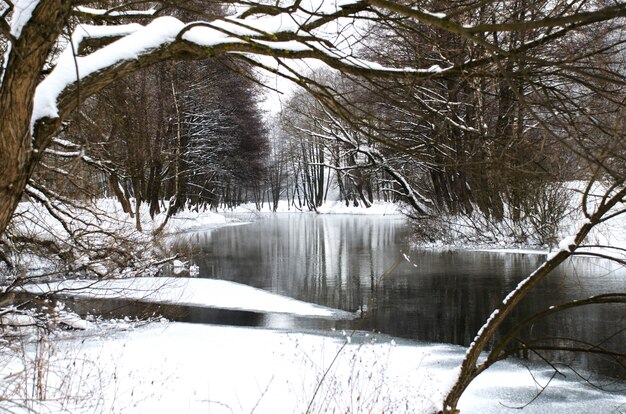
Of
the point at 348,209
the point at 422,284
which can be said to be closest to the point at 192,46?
the point at 422,284

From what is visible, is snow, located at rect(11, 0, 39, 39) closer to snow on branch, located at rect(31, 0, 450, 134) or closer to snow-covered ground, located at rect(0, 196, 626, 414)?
snow on branch, located at rect(31, 0, 450, 134)

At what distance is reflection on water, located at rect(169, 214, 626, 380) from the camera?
9.28 m

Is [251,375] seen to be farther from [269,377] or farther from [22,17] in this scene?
[22,17]

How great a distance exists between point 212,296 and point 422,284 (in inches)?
197

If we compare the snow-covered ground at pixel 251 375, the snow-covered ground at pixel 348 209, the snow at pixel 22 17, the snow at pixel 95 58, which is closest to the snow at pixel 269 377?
the snow-covered ground at pixel 251 375

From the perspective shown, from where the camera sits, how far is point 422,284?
13.3m

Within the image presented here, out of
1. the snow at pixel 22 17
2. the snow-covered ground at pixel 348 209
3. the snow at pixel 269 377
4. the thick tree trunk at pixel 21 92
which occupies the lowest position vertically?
the snow at pixel 269 377

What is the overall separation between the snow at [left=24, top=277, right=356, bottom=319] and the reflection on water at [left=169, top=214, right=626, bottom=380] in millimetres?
517

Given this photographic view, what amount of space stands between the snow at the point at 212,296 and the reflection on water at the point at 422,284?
0.52 meters

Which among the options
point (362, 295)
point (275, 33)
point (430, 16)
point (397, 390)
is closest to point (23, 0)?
point (275, 33)

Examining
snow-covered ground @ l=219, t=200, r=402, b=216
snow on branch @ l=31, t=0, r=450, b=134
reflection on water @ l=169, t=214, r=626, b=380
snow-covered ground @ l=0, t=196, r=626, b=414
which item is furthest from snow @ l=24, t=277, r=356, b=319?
snow-covered ground @ l=219, t=200, r=402, b=216

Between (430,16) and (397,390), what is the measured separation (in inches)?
205

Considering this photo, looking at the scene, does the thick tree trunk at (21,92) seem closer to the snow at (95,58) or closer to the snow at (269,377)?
the snow at (95,58)

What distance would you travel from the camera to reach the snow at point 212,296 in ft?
35.4
